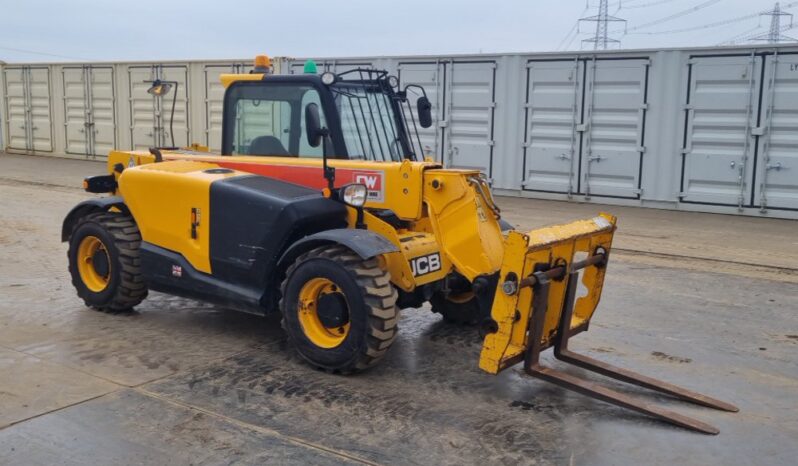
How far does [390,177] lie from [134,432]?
2.41 meters

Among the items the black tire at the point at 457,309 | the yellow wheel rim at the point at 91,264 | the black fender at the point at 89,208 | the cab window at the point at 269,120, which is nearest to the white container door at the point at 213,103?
the black fender at the point at 89,208

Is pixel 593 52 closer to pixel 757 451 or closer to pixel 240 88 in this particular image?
pixel 240 88

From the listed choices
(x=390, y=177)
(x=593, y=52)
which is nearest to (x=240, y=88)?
(x=390, y=177)

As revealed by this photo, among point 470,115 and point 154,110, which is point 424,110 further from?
point 154,110

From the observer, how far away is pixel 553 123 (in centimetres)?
1418

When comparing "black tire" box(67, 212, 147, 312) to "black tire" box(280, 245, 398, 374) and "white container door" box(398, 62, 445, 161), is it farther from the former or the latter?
"white container door" box(398, 62, 445, 161)

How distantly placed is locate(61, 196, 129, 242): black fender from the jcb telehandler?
0.01 m

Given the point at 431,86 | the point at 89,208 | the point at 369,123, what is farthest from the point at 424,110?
the point at 431,86

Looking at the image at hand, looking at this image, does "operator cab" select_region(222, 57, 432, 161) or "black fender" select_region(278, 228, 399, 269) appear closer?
"black fender" select_region(278, 228, 399, 269)

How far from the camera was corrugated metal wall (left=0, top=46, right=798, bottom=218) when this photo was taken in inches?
492

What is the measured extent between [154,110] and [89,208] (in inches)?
564

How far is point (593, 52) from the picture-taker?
13641 millimetres

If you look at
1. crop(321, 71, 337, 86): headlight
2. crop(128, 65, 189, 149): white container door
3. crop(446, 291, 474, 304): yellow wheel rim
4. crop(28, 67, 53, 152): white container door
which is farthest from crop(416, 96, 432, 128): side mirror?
crop(28, 67, 53, 152): white container door

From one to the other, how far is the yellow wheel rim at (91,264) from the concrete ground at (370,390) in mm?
253
